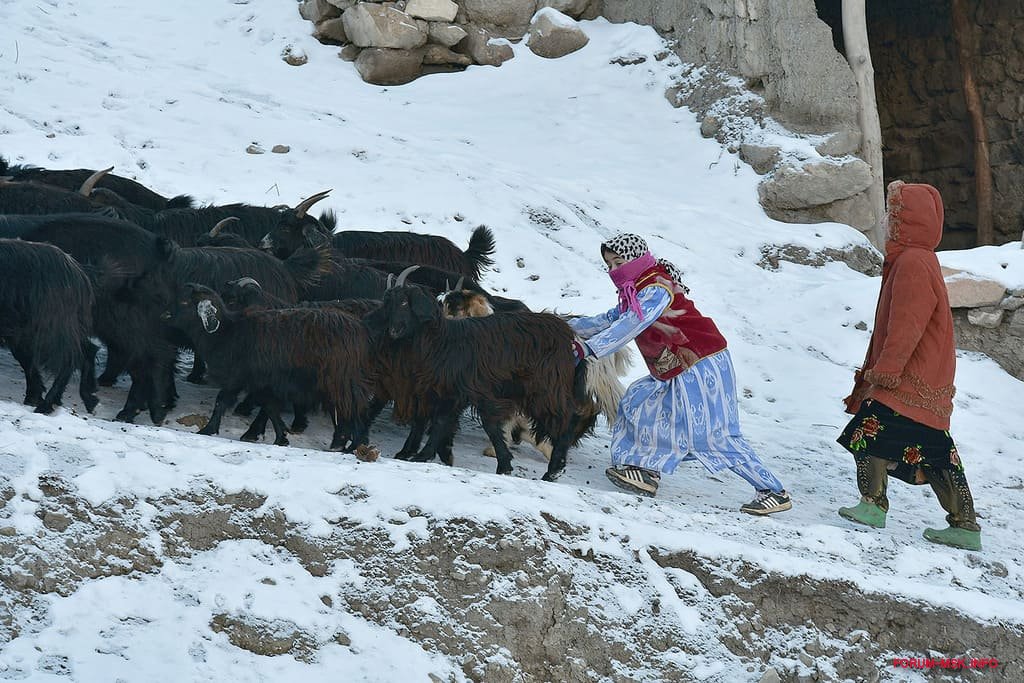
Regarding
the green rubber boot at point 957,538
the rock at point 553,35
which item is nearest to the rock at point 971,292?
the green rubber boot at point 957,538

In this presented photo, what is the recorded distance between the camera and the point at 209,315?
5.53 meters

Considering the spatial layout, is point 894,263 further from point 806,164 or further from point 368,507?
point 806,164

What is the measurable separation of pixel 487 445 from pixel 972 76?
34.3 ft

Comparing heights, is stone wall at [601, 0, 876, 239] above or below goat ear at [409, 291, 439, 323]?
above

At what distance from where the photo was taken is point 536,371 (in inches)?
227

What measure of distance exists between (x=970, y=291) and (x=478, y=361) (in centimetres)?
491

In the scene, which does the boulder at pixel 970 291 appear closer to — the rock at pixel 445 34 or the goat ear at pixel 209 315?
→ the goat ear at pixel 209 315

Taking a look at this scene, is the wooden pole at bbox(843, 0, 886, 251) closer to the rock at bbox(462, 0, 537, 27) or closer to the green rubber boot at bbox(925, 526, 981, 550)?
the rock at bbox(462, 0, 537, 27)

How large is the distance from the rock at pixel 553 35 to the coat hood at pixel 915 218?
8.27 meters

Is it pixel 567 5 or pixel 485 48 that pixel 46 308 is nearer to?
pixel 485 48

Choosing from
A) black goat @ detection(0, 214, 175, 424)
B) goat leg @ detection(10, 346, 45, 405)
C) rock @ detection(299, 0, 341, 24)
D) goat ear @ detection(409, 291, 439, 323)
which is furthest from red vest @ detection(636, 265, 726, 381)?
rock @ detection(299, 0, 341, 24)

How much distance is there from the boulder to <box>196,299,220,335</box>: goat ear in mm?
5775

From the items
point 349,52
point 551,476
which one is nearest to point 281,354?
point 551,476

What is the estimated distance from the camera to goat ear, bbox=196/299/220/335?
218 inches
